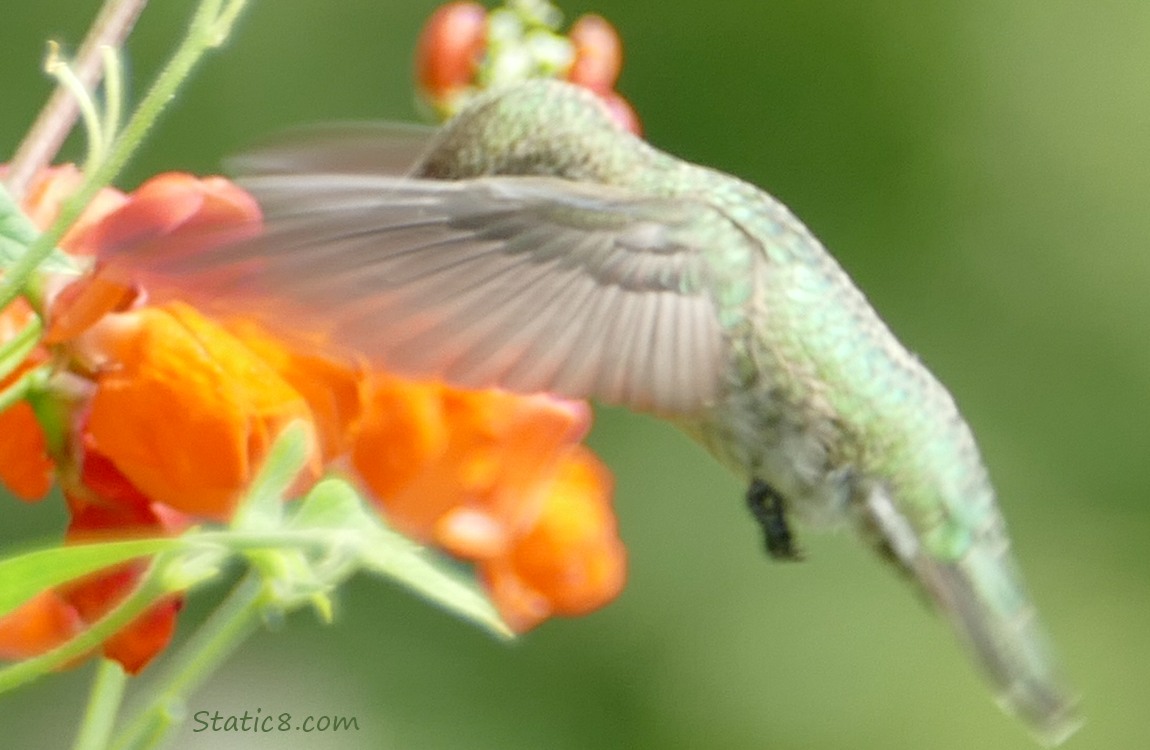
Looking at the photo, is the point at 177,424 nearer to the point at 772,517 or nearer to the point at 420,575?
the point at 420,575

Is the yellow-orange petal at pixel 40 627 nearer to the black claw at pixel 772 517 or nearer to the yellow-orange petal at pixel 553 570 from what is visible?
the yellow-orange petal at pixel 553 570

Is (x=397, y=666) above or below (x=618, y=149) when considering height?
below

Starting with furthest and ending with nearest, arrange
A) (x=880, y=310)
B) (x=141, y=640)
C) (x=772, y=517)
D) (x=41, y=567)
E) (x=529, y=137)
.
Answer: (x=880, y=310) → (x=772, y=517) → (x=529, y=137) → (x=141, y=640) → (x=41, y=567)

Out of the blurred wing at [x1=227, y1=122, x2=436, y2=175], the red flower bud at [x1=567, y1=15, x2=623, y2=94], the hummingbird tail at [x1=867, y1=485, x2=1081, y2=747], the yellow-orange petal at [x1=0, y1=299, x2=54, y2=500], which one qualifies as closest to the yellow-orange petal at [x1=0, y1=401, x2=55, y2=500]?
the yellow-orange petal at [x1=0, y1=299, x2=54, y2=500]

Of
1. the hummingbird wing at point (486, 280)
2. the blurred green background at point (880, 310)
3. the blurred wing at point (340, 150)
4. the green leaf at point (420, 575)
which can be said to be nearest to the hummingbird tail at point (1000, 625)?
the hummingbird wing at point (486, 280)

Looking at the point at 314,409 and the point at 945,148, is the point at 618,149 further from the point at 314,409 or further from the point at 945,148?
the point at 945,148

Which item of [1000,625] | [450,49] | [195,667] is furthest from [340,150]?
[1000,625]

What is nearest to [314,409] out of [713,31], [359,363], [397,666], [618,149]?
[359,363]
